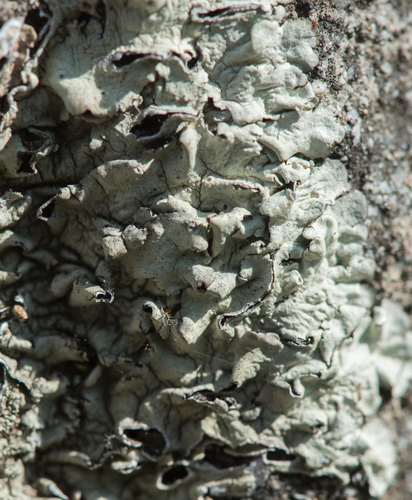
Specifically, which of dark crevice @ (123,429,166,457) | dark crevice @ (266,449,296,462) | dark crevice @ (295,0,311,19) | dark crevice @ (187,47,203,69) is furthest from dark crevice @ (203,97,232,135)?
dark crevice @ (266,449,296,462)

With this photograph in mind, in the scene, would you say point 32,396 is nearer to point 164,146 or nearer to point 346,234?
point 164,146

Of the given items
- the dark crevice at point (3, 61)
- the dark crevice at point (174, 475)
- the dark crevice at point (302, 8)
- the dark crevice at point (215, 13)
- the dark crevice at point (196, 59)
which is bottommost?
the dark crevice at point (174, 475)

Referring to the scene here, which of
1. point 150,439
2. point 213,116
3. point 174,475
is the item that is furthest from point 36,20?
point 174,475

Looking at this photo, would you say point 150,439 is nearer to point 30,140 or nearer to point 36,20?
point 30,140

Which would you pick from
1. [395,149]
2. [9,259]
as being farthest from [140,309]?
[395,149]

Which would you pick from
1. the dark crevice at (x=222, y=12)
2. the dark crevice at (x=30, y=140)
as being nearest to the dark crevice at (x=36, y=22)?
the dark crevice at (x=30, y=140)

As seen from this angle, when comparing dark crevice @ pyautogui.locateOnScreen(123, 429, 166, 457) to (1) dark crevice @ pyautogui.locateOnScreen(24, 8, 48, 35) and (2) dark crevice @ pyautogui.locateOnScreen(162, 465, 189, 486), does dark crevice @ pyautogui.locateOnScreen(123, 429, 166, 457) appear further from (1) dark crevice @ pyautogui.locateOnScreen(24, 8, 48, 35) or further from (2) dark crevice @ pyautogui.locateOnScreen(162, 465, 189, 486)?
(1) dark crevice @ pyautogui.locateOnScreen(24, 8, 48, 35)

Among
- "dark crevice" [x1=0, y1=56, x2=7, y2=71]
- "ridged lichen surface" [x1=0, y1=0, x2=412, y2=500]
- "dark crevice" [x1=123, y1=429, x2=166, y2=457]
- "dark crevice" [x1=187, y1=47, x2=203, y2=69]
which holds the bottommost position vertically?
"dark crevice" [x1=123, y1=429, x2=166, y2=457]

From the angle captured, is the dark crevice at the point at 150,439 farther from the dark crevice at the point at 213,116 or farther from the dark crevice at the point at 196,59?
the dark crevice at the point at 196,59
